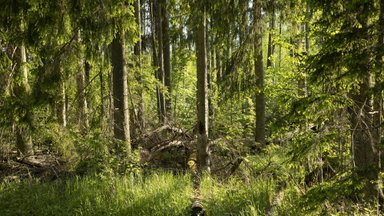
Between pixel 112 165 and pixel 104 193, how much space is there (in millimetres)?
629

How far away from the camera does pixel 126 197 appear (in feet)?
20.2

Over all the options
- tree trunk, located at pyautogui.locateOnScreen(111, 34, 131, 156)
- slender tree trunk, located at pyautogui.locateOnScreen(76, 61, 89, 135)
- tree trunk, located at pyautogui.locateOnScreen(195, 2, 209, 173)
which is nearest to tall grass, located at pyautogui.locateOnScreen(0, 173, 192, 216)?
tree trunk, located at pyautogui.locateOnScreen(111, 34, 131, 156)

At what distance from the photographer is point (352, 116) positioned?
4434 mm

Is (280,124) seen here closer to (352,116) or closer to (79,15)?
(352,116)

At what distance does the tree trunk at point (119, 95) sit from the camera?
707cm

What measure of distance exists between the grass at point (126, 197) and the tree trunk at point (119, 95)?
68 cm

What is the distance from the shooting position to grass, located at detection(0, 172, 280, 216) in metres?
5.43

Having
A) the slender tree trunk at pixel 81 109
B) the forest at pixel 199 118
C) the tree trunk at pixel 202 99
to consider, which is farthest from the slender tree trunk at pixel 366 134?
the slender tree trunk at pixel 81 109

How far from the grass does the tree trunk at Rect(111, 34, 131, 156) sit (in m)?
0.68

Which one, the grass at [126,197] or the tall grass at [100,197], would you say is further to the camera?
the tall grass at [100,197]

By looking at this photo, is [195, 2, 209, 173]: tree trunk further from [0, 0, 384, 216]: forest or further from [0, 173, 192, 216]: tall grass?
[0, 173, 192, 216]: tall grass

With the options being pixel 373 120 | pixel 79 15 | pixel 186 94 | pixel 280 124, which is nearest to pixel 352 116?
pixel 373 120

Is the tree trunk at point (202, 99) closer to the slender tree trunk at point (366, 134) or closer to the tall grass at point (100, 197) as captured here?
the tall grass at point (100, 197)

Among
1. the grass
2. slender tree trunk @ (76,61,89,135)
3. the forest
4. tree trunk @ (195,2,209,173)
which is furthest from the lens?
tree trunk @ (195,2,209,173)
